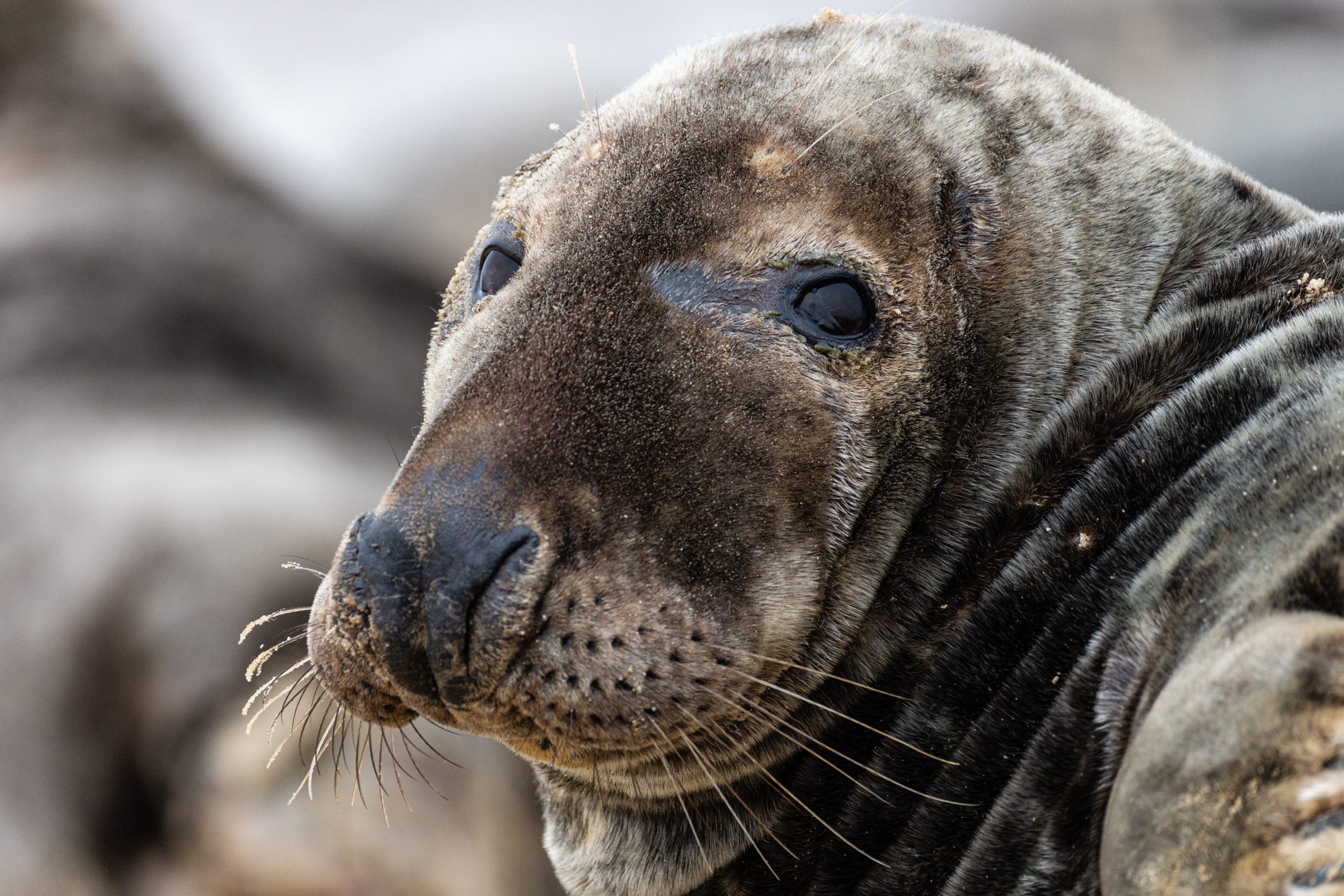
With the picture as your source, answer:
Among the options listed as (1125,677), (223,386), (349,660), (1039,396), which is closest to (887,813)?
(1125,677)

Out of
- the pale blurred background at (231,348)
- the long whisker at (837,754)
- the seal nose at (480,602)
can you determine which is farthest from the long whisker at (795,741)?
the pale blurred background at (231,348)

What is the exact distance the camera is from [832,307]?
2.19 m

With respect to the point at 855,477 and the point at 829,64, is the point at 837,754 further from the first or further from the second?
the point at 829,64

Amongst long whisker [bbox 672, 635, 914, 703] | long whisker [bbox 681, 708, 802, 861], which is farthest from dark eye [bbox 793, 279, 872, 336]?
long whisker [bbox 681, 708, 802, 861]

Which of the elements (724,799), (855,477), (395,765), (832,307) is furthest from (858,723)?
(395,765)

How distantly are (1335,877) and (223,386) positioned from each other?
4946mm

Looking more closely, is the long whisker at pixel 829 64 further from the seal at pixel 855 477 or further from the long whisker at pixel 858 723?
the long whisker at pixel 858 723

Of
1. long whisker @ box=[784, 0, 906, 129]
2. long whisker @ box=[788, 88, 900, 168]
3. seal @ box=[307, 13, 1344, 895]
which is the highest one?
long whisker @ box=[784, 0, 906, 129]

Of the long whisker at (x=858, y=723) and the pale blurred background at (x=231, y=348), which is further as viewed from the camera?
the pale blurred background at (x=231, y=348)

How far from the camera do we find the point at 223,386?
532cm

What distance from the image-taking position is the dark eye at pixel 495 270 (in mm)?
2477

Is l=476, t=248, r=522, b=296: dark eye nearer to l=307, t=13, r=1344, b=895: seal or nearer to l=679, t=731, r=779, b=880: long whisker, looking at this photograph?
l=307, t=13, r=1344, b=895: seal

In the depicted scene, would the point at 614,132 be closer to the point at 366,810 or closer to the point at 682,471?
the point at 682,471

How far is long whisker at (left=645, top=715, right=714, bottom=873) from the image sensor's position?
1.97 meters
